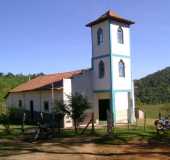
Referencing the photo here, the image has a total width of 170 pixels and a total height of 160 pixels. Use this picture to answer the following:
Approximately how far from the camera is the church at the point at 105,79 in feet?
111

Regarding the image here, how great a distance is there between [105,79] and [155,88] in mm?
38632

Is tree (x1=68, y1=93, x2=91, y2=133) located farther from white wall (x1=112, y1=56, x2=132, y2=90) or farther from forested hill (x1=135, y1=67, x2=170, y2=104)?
forested hill (x1=135, y1=67, x2=170, y2=104)

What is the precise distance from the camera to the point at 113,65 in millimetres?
33875

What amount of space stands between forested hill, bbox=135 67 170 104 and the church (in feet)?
77.7

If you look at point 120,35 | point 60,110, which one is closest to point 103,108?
point 120,35

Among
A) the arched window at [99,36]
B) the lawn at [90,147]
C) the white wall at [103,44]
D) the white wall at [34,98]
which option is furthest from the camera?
the white wall at [34,98]

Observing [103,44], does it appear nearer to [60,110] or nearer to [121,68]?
[121,68]

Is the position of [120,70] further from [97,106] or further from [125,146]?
[125,146]

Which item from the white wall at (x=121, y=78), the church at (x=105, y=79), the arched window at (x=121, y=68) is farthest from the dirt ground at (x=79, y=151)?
the arched window at (x=121, y=68)

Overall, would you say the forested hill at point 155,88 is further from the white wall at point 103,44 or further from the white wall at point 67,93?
the white wall at point 67,93

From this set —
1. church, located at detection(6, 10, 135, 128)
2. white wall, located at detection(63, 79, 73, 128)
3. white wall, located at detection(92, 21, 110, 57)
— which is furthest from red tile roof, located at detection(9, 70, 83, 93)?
white wall, located at detection(63, 79, 73, 128)

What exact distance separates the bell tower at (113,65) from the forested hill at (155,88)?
77.9ft

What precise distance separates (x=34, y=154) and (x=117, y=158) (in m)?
3.97

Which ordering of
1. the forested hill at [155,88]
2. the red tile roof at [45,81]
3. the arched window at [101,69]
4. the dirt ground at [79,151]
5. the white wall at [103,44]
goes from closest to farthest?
1. the dirt ground at [79,151]
2. the white wall at [103,44]
3. the arched window at [101,69]
4. the red tile roof at [45,81]
5. the forested hill at [155,88]
